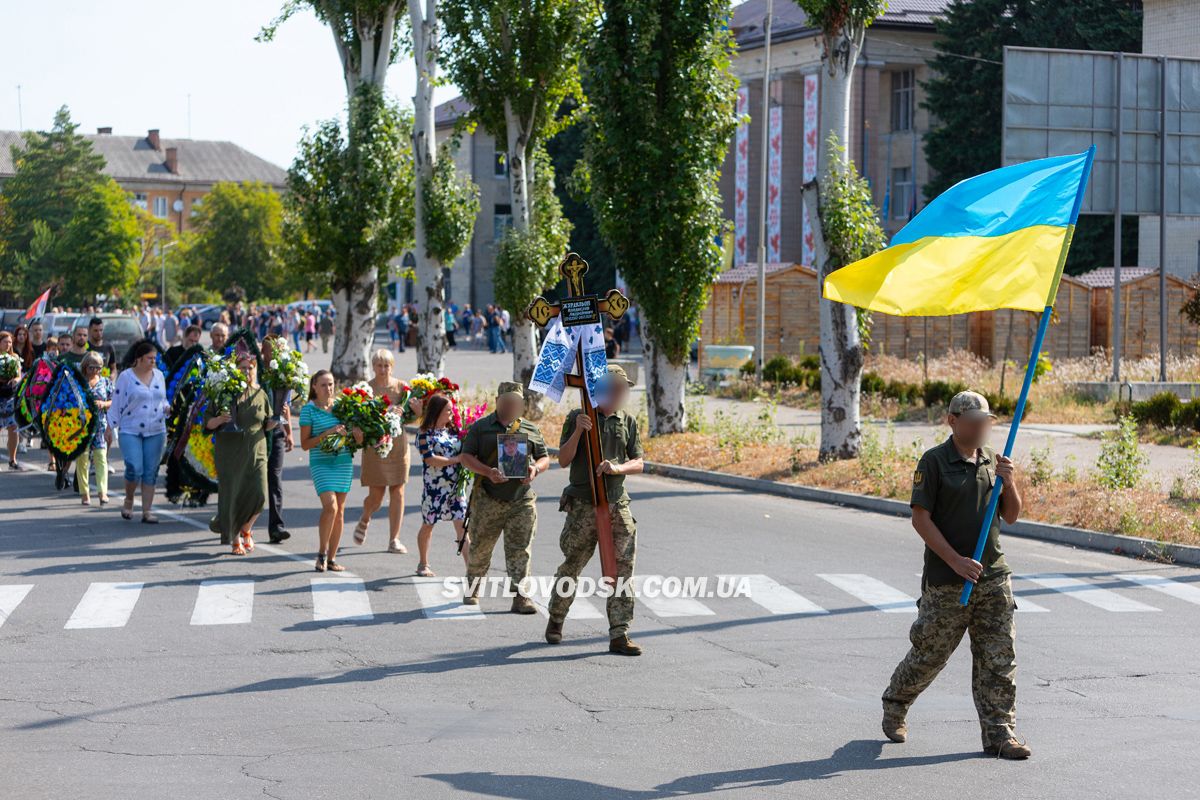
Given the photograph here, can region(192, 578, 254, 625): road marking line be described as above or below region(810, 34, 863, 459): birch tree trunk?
below

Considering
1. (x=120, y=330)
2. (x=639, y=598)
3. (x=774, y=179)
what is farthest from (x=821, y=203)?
(x=774, y=179)

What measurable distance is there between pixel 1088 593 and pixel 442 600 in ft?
17.1

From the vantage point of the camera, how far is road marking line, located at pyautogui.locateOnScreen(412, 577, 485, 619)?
11.3 m

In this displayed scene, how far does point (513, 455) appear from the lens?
36.8 ft

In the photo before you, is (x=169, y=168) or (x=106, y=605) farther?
(x=169, y=168)

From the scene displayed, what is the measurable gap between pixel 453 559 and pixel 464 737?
20.3 ft

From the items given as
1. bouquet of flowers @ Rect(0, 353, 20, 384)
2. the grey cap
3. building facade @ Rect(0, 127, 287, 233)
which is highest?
building facade @ Rect(0, 127, 287, 233)

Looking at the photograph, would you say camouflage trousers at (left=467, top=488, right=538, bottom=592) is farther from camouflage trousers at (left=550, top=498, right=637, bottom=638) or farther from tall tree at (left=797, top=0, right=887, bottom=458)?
tall tree at (left=797, top=0, right=887, bottom=458)

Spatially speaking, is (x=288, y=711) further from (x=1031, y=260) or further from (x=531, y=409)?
(x=531, y=409)

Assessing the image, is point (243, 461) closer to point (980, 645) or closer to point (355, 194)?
point (980, 645)

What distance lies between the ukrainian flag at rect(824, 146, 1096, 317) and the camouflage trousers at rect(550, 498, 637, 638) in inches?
103

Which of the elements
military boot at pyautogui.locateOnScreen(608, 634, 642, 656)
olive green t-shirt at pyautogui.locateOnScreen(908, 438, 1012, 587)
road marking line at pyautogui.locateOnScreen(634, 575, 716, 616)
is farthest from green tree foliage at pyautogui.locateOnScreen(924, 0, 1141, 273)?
Answer: olive green t-shirt at pyautogui.locateOnScreen(908, 438, 1012, 587)

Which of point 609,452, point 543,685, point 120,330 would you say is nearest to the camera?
point 543,685

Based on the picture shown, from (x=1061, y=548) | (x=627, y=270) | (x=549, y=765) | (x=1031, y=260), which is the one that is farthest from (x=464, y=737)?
(x=627, y=270)
